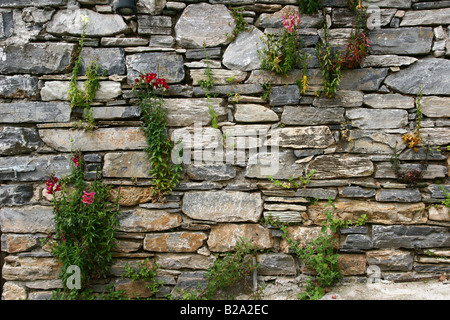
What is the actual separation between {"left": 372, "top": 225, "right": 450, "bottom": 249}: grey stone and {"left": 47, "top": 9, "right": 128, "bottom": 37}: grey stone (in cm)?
307

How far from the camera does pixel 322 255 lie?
281 centimetres

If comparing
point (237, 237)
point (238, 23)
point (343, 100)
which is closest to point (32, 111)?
point (238, 23)

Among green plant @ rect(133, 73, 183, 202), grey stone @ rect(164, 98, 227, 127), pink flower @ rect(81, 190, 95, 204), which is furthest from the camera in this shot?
grey stone @ rect(164, 98, 227, 127)

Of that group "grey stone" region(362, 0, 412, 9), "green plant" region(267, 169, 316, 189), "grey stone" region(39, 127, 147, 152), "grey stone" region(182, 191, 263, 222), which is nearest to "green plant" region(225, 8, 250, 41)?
"grey stone" region(362, 0, 412, 9)

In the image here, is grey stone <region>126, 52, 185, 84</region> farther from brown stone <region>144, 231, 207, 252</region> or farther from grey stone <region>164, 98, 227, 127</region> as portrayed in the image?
brown stone <region>144, 231, 207, 252</region>

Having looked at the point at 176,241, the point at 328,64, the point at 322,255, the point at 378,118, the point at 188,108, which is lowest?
the point at 322,255

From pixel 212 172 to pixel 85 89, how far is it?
141cm

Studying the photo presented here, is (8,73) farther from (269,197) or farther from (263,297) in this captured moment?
(263,297)

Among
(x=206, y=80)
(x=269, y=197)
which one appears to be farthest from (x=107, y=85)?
(x=269, y=197)

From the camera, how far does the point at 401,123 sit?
9.67 feet

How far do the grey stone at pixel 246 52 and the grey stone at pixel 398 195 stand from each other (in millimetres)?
1668

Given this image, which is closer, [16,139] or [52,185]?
[52,185]

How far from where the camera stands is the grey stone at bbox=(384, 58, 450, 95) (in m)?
2.93

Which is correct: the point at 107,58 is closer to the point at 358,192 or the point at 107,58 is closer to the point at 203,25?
the point at 203,25
